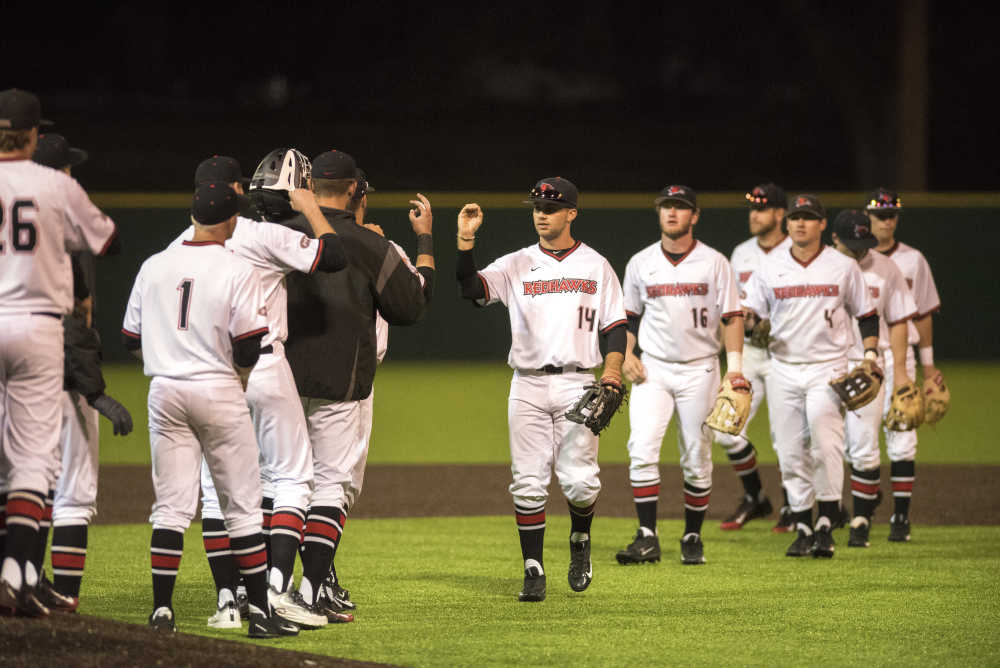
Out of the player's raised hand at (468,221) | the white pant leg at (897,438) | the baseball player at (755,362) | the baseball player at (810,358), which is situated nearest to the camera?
the player's raised hand at (468,221)

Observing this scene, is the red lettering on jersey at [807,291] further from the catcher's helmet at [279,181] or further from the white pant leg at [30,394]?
the white pant leg at [30,394]

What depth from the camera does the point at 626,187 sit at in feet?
105

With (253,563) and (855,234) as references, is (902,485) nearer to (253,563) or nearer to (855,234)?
(855,234)

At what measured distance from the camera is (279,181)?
6.05 meters

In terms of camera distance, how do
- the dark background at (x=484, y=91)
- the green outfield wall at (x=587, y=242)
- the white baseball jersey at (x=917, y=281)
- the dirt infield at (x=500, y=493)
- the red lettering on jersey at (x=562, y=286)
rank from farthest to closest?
the dark background at (x=484, y=91) < the green outfield wall at (x=587, y=242) < the dirt infield at (x=500, y=493) < the white baseball jersey at (x=917, y=281) < the red lettering on jersey at (x=562, y=286)

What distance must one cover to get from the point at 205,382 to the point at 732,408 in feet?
11.5

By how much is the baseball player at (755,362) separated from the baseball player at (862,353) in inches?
17.6

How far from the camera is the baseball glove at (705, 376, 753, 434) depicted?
7.90 m

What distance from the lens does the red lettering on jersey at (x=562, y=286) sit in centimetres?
696

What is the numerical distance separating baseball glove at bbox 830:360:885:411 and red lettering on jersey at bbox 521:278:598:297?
6.53 ft

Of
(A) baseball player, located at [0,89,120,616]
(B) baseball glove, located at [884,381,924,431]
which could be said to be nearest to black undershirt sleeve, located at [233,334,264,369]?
(A) baseball player, located at [0,89,120,616]

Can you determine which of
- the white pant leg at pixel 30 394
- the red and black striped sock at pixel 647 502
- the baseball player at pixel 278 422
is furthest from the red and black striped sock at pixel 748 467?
the white pant leg at pixel 30 394

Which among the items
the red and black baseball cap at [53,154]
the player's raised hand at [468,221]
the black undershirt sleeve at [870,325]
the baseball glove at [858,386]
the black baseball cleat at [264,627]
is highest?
the red and black baseball cap at [53,154]

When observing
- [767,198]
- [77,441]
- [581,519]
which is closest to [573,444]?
[581,519]
